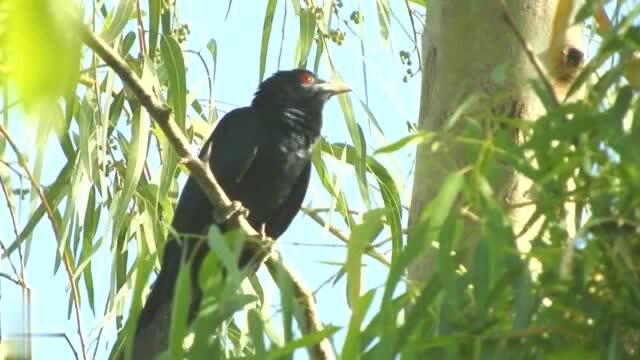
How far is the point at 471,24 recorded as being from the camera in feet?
7.35

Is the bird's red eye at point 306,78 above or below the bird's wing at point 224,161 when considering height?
above

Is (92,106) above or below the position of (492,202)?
above

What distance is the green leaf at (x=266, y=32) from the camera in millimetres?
3128

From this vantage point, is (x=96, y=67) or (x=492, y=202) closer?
(x=492, y=202)

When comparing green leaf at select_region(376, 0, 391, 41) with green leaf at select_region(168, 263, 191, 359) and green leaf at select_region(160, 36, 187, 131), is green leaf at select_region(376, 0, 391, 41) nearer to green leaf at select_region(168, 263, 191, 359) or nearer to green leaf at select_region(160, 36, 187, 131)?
green leaf at select_region(160, 36, 187, 131)

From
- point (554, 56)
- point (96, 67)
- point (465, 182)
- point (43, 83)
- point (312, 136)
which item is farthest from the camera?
point (312, 136)

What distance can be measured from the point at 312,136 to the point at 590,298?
3002mm

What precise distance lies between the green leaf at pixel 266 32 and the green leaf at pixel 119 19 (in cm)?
36

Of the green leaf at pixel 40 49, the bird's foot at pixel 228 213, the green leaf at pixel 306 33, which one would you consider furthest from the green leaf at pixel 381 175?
the green leaf at pixel 40 49

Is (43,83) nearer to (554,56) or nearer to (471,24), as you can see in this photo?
(554,56)

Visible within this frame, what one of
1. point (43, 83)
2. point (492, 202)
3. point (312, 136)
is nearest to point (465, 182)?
point (492, 202)

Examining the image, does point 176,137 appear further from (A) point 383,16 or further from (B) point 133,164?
(A) point 383,16

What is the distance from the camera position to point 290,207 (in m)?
4.07

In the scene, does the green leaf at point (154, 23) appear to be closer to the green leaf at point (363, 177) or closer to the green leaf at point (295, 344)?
the green leaf at point (363, 177)
